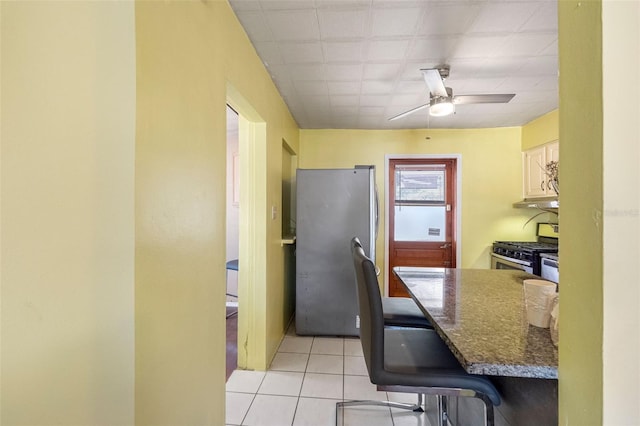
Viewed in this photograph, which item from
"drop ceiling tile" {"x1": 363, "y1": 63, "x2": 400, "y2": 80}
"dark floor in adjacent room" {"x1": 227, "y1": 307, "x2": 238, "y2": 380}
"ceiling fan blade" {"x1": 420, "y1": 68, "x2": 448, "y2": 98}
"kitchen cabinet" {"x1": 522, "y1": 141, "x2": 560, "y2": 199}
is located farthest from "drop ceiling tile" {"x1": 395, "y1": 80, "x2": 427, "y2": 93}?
"dark floor in adjacent room" {"x1": 227, "y1": 307, "x2": 238, "y2": 380}

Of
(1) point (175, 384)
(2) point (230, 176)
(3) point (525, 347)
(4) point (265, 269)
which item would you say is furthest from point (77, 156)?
(2) point (230, 176)

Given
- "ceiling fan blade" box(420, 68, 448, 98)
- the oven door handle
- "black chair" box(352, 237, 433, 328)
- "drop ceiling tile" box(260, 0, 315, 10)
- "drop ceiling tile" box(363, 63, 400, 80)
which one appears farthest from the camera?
the oven door handle

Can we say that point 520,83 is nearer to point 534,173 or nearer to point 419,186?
point 534,173

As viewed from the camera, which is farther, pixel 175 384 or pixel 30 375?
pixel 175 384

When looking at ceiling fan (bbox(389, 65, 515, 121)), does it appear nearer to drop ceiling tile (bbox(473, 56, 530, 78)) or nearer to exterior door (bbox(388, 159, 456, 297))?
drop ceiling tile (bbox(473, 56, 530, 78))

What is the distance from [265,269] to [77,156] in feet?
5.61

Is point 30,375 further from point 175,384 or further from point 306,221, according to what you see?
point 306,221

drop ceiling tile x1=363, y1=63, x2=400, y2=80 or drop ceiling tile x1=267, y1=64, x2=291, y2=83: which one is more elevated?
drop ceiling tile x1=267, y1=64, x2=291, y2=83

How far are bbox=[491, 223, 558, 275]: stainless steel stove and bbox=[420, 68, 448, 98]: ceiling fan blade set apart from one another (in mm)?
1831

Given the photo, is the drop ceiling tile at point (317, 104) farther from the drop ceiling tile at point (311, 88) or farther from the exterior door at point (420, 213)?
the exterior door at point (420, 213)

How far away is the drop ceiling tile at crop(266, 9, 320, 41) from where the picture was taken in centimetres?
152

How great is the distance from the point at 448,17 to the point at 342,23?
571mm

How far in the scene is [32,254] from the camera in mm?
536

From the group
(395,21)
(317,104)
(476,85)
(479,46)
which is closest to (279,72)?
(317,104)
